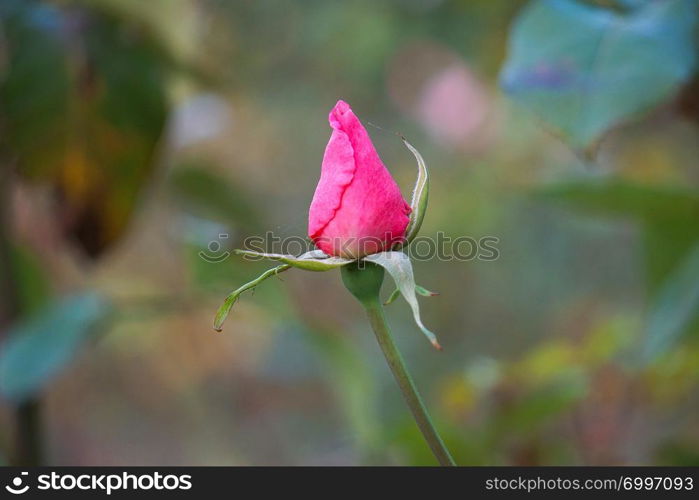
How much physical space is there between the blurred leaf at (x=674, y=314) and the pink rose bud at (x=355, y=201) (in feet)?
1.11

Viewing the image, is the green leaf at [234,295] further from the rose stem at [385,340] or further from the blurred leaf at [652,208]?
the blurred leaf at [652,208]

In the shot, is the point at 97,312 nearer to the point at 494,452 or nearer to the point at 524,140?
the point at 494,452

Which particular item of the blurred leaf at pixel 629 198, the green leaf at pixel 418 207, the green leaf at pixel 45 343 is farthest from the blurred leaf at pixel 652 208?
the green leaf at pixel 45 343

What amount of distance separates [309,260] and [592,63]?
11.7 inches

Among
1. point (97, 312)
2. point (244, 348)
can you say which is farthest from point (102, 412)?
point (97, 312)

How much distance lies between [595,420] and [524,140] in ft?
2.11

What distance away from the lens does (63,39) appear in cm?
84

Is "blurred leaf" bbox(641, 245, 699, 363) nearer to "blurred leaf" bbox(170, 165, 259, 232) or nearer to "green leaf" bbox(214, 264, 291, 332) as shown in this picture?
"green leaf" bbox(214, 264, 291, 332)

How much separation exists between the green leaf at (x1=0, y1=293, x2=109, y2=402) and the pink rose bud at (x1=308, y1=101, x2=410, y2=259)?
517 mm

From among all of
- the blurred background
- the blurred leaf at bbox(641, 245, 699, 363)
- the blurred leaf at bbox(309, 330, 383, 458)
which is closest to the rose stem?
the blurred background

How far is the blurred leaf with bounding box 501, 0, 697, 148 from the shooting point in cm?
51

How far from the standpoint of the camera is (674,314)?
611mm

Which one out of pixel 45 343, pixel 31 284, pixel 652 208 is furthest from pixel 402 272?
pixel 31 284

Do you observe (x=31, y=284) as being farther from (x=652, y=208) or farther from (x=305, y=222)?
(x=652, y=208)
